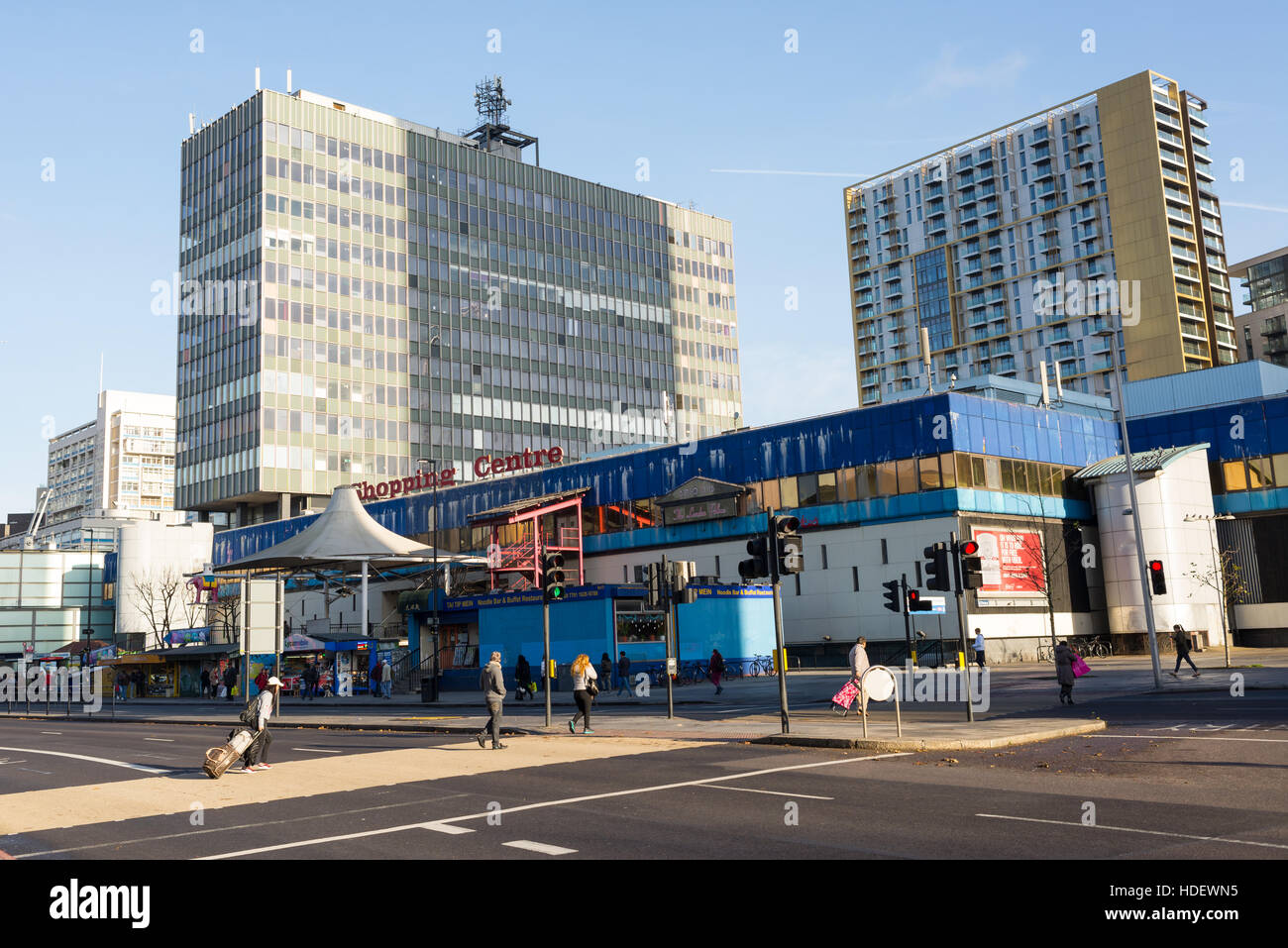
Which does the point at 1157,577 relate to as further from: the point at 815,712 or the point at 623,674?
the point at 623,674

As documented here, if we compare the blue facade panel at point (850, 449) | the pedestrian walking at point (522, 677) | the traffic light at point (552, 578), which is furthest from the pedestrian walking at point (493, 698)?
the blue facade panel at point (850, 449)

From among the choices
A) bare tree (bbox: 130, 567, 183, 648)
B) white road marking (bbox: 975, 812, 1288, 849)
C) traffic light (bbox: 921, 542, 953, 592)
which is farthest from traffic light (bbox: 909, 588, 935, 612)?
bare tree (bbox: 130, 567, 183, 648)

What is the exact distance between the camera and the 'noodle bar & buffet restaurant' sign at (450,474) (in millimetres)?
75438

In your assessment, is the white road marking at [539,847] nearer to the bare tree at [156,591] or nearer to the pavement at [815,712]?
the pavement at [815,712]

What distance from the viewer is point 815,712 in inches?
1046

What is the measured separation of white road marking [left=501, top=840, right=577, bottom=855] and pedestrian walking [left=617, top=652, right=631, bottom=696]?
32.4 metres

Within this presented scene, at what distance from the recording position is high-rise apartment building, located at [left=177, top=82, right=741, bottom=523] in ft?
332

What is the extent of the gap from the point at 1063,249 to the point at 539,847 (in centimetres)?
13345

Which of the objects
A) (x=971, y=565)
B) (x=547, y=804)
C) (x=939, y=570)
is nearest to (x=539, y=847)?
(x=547, y=804)

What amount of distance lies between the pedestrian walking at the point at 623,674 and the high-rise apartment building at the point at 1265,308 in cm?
11750
